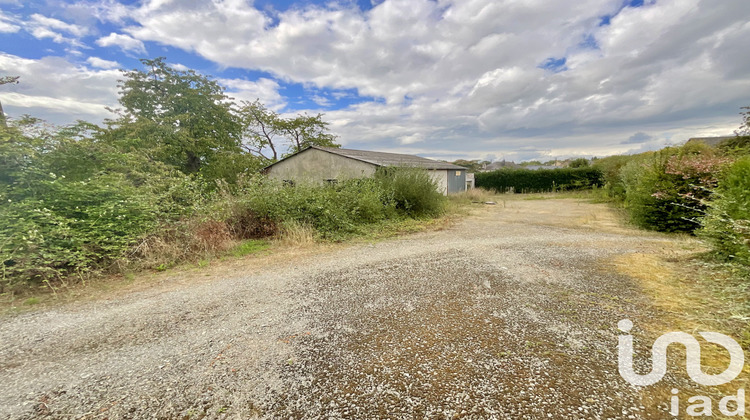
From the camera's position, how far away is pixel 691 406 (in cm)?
173

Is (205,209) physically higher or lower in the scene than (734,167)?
lower

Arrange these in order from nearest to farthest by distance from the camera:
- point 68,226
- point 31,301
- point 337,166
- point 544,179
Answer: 1. point 31,301
2. point 68,226
3. point 337,166
4. point 544,179

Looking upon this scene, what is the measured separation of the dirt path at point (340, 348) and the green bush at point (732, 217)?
1.50 meters

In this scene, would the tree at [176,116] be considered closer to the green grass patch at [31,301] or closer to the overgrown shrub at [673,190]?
the green grass patch at [31,301]

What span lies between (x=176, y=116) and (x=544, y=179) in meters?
26.5

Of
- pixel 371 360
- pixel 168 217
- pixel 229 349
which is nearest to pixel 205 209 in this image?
pixel 168 217

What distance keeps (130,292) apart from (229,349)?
2.56m

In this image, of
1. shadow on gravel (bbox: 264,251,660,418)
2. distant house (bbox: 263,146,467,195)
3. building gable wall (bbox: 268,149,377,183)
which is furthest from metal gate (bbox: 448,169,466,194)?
shadow on gravel (bbox: 264,251,660,418)

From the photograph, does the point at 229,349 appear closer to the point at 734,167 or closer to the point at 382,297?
the point at 382,297

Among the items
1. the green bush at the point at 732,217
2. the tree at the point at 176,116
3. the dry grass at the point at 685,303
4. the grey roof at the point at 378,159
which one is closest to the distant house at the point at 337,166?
the grey roof at the point at 378,159

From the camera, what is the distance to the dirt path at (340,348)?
A: 183 cm

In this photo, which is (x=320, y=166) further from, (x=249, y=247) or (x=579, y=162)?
(x=579, y=162)

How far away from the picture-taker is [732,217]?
3.96m

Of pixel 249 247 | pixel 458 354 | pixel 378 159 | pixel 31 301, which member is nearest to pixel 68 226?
pixel 31 301
